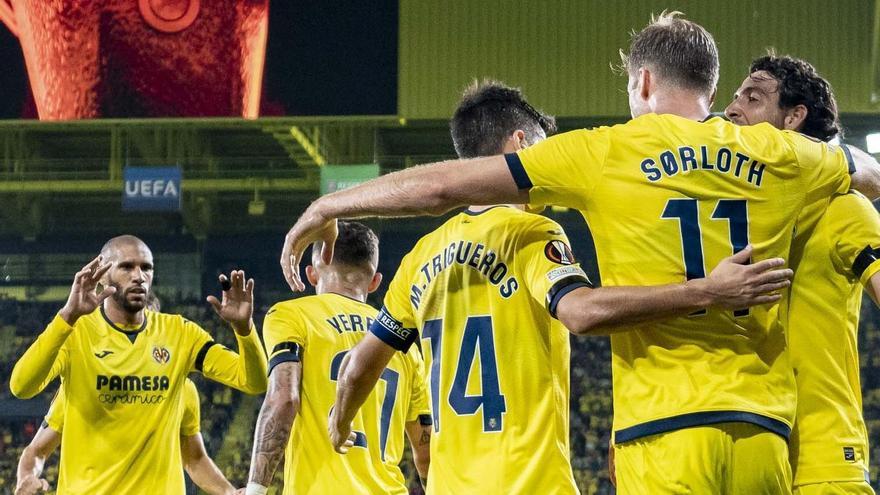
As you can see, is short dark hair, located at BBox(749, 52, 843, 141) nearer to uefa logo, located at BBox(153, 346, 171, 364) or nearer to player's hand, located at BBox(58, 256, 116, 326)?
player's hand, located at BBox(58, 256, 116, 326)

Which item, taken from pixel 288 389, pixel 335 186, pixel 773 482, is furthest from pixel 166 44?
pixel 773 482

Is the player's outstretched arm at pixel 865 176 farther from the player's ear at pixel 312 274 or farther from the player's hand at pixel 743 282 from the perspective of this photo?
the player's ear at pixel 312 274

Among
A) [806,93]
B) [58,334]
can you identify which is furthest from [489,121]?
[58,334]

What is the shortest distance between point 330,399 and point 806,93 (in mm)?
2529

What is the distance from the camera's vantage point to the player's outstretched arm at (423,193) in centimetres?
317

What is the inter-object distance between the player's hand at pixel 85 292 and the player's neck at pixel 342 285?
41.7 inches

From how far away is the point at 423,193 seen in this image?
3.22 meters

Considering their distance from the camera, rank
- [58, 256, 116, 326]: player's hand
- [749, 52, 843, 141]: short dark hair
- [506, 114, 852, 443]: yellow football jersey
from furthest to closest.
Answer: [58, 256, 116, 326]: player's hand → [749, 52, 843, 141]: short dark hair → [506, 114, 852, 443]: yellow football jersey

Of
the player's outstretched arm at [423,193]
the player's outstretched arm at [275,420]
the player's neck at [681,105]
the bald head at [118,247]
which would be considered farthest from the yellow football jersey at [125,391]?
the player's neck at [681,105]

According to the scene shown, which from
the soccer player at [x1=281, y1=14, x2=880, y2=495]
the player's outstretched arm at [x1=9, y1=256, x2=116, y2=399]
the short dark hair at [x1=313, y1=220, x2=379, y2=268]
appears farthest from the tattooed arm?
the soccer player at [x1=281, y1=14, x2=880, y2=495]

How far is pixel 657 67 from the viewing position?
3.33 meters

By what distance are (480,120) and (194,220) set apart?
24480 mm

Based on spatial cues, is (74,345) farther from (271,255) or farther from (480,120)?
(271,255)

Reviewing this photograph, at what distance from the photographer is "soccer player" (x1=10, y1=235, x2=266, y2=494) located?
659cm
